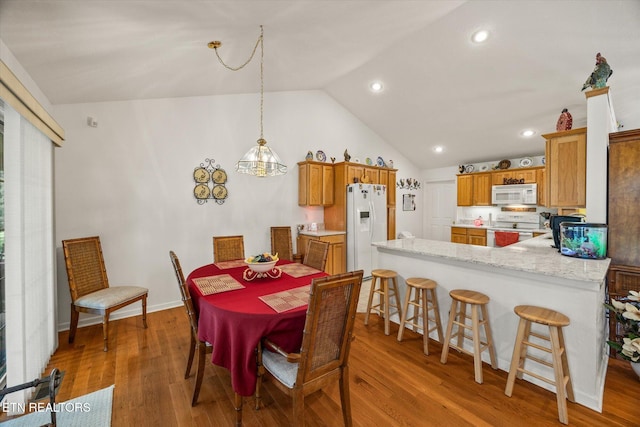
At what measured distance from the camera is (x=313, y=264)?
2830 millimetres

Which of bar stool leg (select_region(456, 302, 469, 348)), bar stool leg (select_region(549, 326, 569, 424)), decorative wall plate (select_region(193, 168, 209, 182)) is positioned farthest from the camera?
decorative wall plate (select_region(193, 168, 209, 182))

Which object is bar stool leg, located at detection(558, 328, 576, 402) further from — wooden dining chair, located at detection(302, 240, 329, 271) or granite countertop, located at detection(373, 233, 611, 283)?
wooden dining chair, located at detection(302, 240, 329, 271)

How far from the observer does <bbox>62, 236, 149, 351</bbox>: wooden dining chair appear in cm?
261

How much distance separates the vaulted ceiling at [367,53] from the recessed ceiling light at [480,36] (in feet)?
0.23

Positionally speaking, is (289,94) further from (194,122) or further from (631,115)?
(631,115)

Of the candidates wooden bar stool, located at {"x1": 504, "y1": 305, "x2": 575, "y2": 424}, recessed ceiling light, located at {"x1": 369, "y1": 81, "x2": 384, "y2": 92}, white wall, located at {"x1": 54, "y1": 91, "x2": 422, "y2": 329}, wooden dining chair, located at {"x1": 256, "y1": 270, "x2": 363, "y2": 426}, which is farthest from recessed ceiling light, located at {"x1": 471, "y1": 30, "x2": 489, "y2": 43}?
wooden dining chair, located at {"x1": 256, "y1": 270, "x2": 363, "y2": 426}

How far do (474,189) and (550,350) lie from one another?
502 cm

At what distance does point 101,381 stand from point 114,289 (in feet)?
3.53

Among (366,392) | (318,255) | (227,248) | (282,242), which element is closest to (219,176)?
(227,248)

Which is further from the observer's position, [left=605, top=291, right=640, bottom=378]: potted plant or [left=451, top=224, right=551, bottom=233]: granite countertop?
[left=451, top=224, right=551, bottom=233]: granite countertop

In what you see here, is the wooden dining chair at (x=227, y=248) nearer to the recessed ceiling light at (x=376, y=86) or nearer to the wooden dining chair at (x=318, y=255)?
the wooden dining chair at (x=318, y=255)

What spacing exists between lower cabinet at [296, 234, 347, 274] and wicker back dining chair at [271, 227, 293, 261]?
34 cm

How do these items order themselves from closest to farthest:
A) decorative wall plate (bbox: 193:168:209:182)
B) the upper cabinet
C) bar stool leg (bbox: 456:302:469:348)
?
bar stool leg (bbox: 456:302:469:348), decorative wall plate (bbox: 193:168:209:182), the upper cabinet

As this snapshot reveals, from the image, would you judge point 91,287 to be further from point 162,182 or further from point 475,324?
point 475,324
